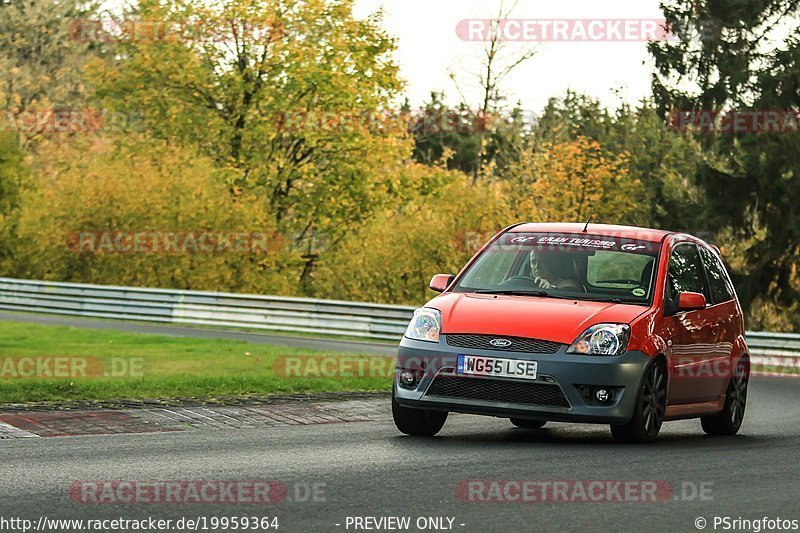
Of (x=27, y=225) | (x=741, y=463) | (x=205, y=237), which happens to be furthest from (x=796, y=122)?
(x=741, y=463)

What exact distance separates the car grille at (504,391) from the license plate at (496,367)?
0.05m

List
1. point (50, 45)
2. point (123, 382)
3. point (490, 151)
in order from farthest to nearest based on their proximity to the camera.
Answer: point (490, 151), point (50, 45), point (123, 382)

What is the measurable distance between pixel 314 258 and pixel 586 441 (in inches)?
1395

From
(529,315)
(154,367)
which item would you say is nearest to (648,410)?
(529,315)

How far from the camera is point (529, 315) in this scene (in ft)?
34.6

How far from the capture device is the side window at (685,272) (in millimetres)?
11680

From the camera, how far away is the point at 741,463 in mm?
9750

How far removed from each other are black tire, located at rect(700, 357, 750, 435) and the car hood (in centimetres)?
214

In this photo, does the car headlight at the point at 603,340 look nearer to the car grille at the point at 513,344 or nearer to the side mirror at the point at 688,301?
the car grille at the point at 513,344

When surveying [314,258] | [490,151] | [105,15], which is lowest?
[314,258]

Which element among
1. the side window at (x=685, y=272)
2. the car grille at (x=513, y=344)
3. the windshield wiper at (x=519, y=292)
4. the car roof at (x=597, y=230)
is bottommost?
the car grille at (x=513, y=344)

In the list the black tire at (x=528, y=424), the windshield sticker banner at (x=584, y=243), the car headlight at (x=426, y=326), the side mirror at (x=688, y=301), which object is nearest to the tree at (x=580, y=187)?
the black tire at (x=528, y=424)

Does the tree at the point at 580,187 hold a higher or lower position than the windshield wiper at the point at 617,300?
higher

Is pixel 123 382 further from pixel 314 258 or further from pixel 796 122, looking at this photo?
pixel 314 258
